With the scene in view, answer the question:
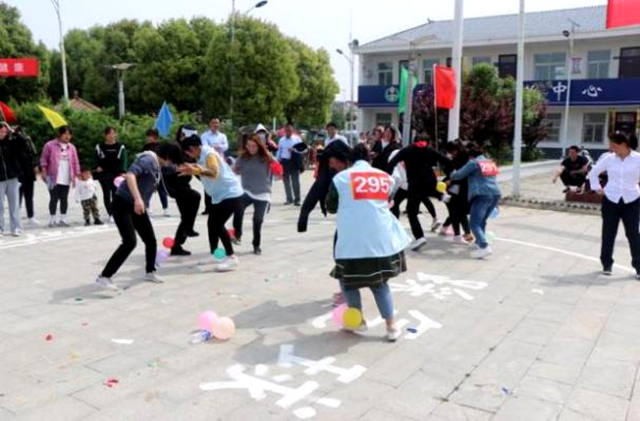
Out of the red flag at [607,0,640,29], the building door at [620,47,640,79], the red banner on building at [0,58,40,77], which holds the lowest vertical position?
the red banner on building at [0,58,40,77]

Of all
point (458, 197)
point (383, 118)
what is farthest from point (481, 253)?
point (383, 118)

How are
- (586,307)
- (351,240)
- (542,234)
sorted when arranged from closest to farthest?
(351,240), (586,307), (542,234)

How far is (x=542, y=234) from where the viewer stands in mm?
9648

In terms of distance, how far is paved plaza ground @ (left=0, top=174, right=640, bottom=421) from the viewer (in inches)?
143

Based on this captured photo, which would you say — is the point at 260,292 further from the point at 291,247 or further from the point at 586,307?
the point at 586,307

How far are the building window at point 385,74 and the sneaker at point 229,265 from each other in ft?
111

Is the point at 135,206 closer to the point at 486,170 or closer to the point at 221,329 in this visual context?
the point at 221,329

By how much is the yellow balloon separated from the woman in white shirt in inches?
147

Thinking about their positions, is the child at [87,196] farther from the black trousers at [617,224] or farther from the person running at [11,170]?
the black trousers at [617,224]

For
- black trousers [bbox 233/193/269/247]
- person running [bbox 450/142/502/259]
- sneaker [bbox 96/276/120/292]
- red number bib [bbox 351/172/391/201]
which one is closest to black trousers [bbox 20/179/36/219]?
black trousers [bbox 233/193/269/247]

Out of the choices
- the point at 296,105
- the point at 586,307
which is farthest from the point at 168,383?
the point at 296,105

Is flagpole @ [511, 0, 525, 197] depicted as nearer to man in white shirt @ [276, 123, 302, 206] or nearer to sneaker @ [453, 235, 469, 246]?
man in white shirt @ [276, 123, 302, 206]

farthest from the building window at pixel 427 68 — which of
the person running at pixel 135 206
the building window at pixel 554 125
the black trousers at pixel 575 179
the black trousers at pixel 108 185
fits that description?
the person running at pixel 135 206

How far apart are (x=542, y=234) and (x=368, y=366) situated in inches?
251
